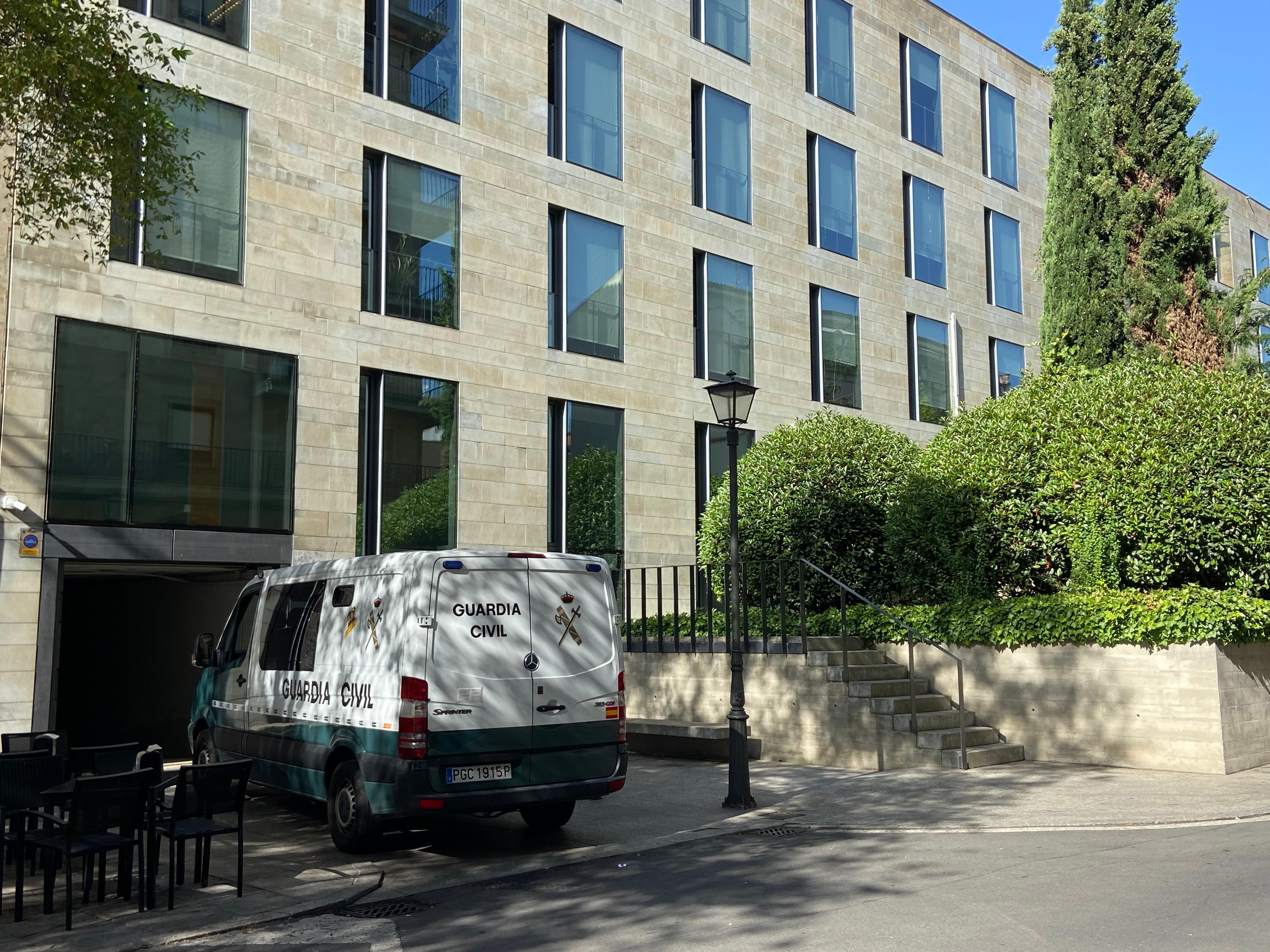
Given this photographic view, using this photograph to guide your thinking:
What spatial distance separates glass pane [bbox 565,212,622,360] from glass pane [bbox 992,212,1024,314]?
12450 mm

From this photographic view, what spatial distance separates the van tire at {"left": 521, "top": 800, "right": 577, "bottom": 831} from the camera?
1004cm

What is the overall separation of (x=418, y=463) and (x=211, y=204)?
4666mm

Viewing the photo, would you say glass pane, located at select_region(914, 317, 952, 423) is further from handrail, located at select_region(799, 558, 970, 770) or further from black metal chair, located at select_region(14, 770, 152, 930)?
black metal chair, located at select_region(14, 770, 152, 930)

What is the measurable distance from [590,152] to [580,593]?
12.6 metres

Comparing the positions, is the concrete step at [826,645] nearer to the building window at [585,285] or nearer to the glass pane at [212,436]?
the building window at [585,285]

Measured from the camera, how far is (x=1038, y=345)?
19672 mm

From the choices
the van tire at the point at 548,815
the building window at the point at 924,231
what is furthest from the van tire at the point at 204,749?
the building window at the point at 924,231

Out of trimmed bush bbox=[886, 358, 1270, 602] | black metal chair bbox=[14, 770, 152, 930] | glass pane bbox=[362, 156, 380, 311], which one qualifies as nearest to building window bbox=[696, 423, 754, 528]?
trimmed bush bbox=[886, 358, 1270, 602]

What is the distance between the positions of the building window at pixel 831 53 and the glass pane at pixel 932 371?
5300 millimetres

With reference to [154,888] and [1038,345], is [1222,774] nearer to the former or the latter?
[1038,345]

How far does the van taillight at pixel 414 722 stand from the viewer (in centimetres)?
854

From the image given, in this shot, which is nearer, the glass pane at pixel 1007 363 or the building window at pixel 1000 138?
the glass pane at pixel 1007 363

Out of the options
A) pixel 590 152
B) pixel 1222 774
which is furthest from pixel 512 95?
pixel 1222 774

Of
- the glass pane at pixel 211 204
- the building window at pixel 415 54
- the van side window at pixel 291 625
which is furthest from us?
the building window at pixel 415 54
